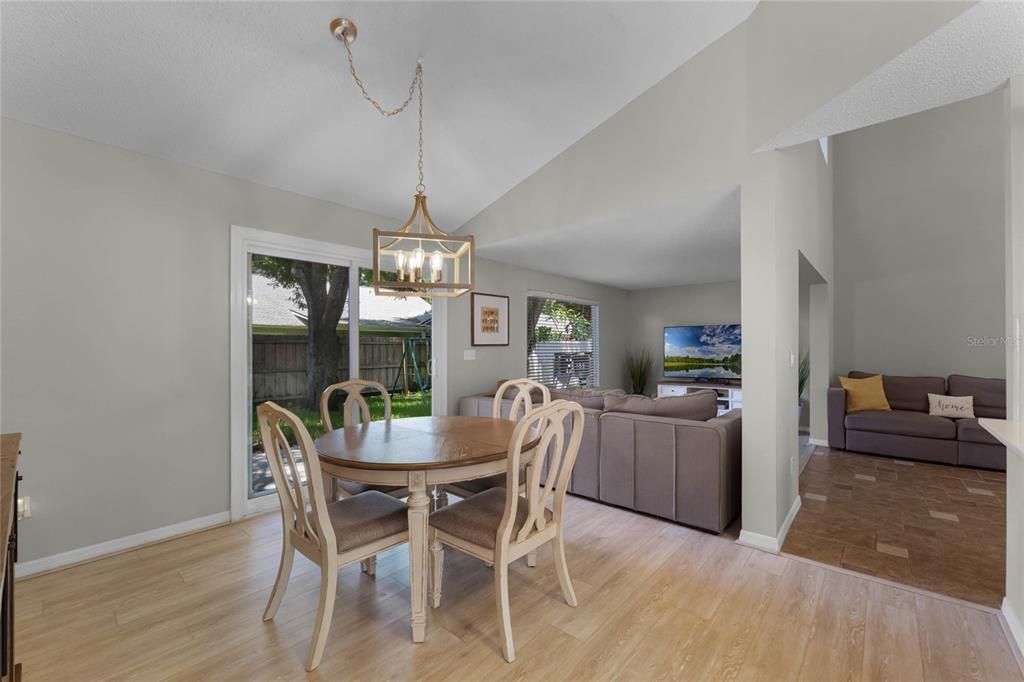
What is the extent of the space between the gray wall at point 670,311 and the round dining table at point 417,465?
516cm

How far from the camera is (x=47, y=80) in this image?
2102 mm

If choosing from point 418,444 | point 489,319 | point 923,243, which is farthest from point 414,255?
point 923,243

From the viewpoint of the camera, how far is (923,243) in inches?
205

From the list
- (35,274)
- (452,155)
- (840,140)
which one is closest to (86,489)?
(35,274)

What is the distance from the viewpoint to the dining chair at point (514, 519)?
1.72 metres

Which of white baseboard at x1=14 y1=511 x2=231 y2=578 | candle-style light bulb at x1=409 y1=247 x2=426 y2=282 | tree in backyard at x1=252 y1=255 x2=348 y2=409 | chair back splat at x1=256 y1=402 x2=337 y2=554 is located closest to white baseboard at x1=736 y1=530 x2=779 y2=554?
chair back splat at x1=256 y1=402 x2=337 y2=554

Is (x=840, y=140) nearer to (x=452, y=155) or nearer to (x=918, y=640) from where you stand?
(x=452, y=155)

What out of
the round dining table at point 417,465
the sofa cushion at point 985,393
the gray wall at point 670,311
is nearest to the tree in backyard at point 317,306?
the round dining table at point 417,465

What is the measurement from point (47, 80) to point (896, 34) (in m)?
3.68

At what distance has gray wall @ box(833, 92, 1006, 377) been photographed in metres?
4.89

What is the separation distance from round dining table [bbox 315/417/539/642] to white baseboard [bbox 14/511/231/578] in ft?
4.59

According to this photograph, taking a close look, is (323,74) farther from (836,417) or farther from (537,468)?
(836,417)

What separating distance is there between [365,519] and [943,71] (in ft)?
9.74

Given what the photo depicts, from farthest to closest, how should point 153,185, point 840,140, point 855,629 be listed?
point 840,140
point 153,185
point 855,629
